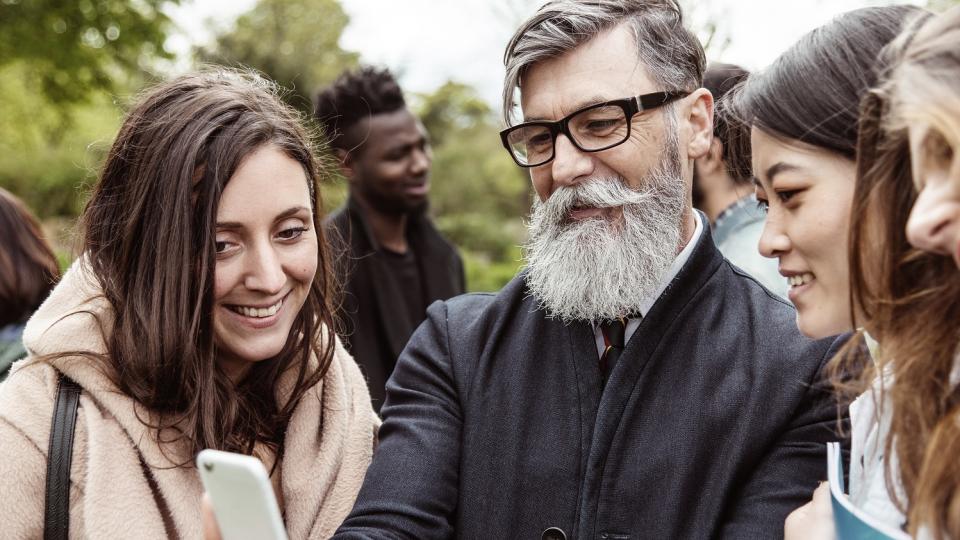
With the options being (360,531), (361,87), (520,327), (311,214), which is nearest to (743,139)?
(520,327)

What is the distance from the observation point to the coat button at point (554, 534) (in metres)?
2.18

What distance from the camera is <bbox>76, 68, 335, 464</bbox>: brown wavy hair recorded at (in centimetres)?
229

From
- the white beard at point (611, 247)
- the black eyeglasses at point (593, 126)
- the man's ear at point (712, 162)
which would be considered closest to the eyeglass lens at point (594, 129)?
the black eyeglasses at point (593, 126)

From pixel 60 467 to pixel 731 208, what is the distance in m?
2.62

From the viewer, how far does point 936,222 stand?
1445 millimetres

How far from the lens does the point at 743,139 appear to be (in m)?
2.50

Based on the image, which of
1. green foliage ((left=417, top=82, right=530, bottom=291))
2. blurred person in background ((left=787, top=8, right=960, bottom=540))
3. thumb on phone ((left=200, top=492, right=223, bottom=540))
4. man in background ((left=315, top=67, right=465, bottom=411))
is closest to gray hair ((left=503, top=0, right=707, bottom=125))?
blurred person in background ((left=787, top=8, right=960, bottom=540))

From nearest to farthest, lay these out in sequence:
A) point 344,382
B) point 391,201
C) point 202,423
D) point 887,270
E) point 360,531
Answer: point 887,270 → point 360,531 → point 202,423 → point 344,382 → point 391,201

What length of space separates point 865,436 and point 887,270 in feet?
1.21

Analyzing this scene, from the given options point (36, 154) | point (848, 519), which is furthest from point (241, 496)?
point (36, 154)

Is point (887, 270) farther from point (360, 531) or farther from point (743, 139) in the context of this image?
point (360, 531)

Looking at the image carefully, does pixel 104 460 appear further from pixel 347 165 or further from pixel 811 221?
pixel 347 165

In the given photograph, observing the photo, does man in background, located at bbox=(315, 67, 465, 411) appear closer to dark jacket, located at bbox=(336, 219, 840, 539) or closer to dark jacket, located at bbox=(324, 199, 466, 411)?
dark jacket, located at bbox=(324, 199, 466, 411)

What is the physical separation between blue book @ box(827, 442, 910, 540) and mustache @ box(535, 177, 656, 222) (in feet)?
2.78
